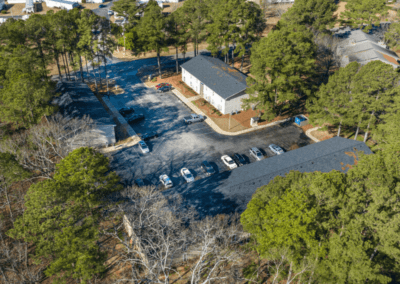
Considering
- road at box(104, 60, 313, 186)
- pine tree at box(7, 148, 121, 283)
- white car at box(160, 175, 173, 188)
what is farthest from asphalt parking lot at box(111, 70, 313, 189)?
pine tree at box(7, 148, 121, 283)

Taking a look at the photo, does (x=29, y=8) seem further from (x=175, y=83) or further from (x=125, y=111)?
(x=125, y=111)

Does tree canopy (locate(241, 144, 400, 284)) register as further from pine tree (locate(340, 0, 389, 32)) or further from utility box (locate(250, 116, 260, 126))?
pine tree (locate(340, 0, 389, 32))

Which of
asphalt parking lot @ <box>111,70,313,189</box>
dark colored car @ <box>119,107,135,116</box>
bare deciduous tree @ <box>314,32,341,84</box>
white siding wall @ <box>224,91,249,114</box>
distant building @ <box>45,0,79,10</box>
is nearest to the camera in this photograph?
asphalt parking lot @ <box>111,70,313,189</box>

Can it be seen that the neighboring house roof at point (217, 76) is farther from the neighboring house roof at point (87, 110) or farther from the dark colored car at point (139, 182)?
the dark colored car at point (139, 182)

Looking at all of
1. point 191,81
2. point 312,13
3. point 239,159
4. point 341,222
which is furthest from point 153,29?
point 341,222

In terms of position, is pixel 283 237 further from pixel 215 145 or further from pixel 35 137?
pixel 35 137

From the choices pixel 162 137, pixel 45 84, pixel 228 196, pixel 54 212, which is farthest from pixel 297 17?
pixel 54 212
